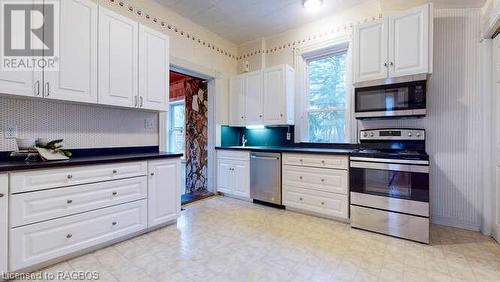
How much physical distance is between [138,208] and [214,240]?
0.86 m

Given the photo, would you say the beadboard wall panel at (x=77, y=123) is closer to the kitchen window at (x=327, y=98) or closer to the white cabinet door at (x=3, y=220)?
the white cabinet door at (x=3, y=220)

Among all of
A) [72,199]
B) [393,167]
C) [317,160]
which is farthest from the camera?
[317,160]

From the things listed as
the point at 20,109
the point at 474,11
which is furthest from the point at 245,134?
the point at 474,11

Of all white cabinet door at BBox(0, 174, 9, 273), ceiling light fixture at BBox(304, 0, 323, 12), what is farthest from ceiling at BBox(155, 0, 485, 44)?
white cabinet door at BBox(0, 174, 9, 273)

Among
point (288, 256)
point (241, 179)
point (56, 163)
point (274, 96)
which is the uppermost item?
point (274, 96)

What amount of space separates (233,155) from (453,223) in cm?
298

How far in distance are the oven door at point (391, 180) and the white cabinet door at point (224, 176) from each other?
1.98 m

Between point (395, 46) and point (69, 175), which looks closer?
point (69, 175)

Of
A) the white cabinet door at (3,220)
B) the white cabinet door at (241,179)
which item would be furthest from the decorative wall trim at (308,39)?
the white cabinet door at (3,220)

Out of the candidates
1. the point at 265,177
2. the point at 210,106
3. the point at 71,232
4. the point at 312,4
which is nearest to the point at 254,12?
the point at 312,4

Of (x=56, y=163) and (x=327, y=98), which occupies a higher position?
(x=327, y=98)

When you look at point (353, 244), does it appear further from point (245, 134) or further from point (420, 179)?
point (245, 134)

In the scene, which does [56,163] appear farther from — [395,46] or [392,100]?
[395,46]

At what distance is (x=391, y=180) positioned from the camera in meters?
2.38
